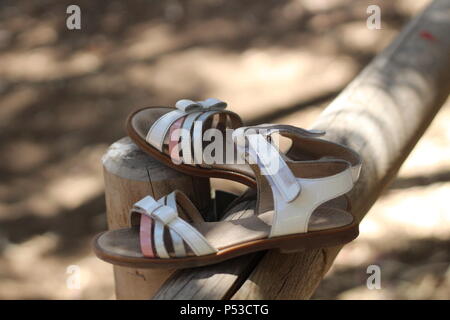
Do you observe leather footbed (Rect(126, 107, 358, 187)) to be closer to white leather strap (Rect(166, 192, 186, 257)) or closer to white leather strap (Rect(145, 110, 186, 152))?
white leather strap (Rect(145, 110, 186, 152))

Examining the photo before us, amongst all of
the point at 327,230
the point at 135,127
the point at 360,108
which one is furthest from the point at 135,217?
the point at 360,108

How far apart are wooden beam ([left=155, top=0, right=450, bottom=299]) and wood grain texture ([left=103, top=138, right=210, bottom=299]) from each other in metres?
0.26

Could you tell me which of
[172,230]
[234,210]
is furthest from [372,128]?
[172,230]

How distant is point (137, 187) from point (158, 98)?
5.39ft

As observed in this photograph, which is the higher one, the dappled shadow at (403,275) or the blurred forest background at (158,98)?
the blurred forest background at (158,98)

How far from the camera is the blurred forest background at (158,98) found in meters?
2.28

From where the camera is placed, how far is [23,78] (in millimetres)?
3123

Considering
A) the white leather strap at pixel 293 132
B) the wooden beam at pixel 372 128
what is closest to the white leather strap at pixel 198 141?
the white leather strap at pixel 293 132

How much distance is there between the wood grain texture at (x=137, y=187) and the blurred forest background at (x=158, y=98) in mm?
828

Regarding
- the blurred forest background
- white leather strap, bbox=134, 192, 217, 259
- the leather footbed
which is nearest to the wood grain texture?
the leather footbed

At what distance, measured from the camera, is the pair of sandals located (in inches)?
47.8

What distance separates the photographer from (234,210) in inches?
56.6

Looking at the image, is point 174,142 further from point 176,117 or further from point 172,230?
point 172,230

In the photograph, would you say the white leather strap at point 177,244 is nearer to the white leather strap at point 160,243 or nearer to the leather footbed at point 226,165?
the white leather strap at point 160,243
